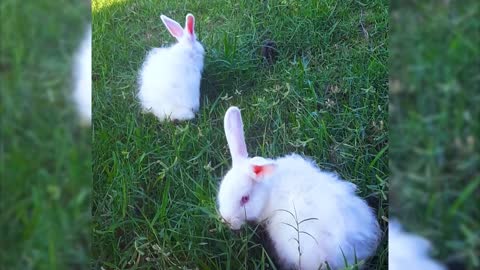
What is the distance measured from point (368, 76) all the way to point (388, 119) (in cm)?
9

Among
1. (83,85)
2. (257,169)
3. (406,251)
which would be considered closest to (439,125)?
(406,251)

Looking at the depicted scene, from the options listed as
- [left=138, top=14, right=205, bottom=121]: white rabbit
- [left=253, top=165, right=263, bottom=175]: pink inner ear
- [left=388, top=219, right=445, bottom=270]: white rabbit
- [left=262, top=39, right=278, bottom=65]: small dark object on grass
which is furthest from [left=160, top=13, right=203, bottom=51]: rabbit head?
[left=388, top=219, right=445, bottom=270]: white rabbit

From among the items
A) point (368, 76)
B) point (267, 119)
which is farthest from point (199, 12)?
point (368, 76)

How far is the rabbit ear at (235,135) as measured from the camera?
1.10 metres

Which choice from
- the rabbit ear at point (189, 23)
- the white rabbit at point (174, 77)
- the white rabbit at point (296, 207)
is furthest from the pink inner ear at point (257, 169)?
the rabbit ear at point (189, 23)

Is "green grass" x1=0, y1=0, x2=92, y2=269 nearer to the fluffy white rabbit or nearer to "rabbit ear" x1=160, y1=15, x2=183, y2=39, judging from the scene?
the fluffy white rabbit

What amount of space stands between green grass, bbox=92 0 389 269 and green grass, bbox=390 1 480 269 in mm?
56

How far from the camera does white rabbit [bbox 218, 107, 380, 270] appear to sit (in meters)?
1.06

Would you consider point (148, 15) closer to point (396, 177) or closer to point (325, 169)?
point (325, 169)

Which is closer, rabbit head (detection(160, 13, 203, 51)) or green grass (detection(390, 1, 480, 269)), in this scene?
green grass (detection(390, 1, 480, 269))

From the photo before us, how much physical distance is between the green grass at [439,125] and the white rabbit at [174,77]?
39 centimetres

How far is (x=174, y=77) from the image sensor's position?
3.89ft

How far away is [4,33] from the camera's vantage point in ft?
3.85

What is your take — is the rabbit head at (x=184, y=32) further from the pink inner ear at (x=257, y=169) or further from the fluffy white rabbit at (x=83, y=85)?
the pink inner ear at (x=257, y=169)
